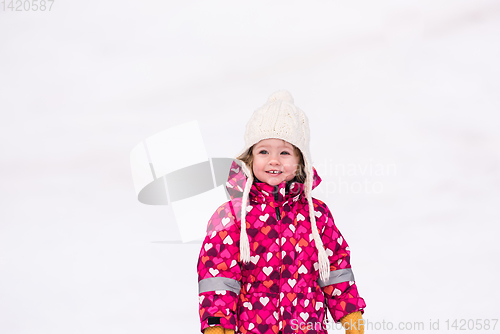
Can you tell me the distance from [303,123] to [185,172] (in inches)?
22.1

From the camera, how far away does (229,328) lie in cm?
162

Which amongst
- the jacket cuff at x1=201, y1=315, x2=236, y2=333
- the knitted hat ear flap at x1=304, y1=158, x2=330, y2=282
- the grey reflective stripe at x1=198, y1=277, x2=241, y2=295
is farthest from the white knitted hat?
the jacket cuff at x1=201, y1=315, x2=236, y2=333

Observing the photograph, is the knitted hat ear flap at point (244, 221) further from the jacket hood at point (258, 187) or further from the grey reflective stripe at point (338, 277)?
the grey reflective stripe at point (338, 277)

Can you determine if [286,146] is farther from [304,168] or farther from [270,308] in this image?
[270,308]

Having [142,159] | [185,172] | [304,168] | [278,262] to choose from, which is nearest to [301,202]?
[304,168]

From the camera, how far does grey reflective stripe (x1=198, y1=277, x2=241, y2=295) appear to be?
164cm

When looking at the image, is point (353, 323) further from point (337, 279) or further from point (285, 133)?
point (285, 133)

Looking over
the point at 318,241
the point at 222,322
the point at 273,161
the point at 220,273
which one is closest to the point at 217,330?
the point at 222,322

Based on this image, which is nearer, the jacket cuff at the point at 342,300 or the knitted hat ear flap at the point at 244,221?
the knitted hat ear flap at the point at 244,221

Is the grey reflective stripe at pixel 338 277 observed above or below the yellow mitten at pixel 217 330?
above

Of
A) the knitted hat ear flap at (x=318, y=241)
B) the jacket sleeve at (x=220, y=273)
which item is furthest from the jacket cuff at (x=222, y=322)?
the knitted hat ear flap at (x=318, y=241)

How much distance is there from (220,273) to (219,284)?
0.03m

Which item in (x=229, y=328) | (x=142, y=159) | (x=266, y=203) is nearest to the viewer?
(x=229, y=328)

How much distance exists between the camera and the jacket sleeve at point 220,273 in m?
1.61
